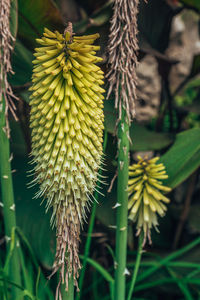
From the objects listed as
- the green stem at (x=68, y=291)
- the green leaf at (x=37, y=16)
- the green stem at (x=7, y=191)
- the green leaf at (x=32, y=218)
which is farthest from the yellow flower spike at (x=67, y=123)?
the green leaf at (x=32, y=218)

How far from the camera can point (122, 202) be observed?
0.90 m

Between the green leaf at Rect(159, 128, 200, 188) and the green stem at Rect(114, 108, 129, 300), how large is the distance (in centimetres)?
23

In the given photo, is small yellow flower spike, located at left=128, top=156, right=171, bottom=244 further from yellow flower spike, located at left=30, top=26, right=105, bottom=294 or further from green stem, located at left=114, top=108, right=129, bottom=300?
yellow flower spike, located at left=30, top=26, right=105, bottom=294

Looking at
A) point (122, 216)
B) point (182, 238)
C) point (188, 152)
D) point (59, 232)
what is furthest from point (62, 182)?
point (182, 238)

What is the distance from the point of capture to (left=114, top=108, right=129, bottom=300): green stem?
82 centimetres

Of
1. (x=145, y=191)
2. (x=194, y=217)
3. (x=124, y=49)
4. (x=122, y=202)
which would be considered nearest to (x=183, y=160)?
(x=145, y=191)

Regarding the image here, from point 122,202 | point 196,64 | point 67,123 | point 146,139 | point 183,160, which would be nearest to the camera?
point 67,123

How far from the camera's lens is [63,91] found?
2.36 feet

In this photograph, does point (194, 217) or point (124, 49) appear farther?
point (194, 217)

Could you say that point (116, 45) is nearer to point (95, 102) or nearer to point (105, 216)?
point (95, 102)

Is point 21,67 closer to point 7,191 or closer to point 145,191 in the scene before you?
point 7,191

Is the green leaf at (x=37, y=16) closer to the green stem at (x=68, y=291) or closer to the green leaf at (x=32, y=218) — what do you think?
the green leaf at (x=32, y=218)

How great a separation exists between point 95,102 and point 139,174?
32cm

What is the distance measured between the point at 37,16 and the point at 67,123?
0.52m
